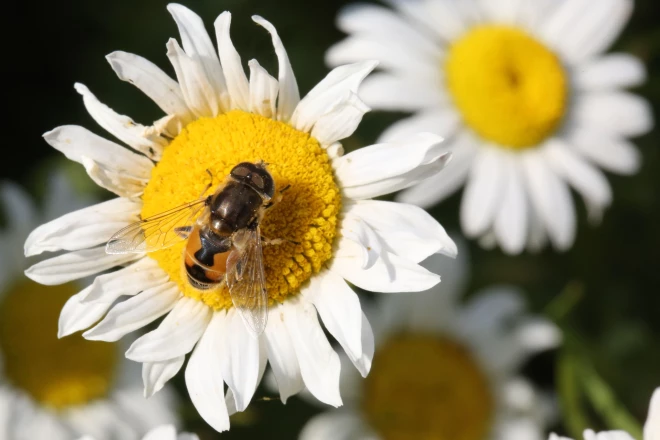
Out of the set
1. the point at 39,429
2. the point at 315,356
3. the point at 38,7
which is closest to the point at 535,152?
the point at 315,356

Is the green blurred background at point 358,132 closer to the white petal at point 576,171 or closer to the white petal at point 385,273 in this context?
the white petal at point 576,171

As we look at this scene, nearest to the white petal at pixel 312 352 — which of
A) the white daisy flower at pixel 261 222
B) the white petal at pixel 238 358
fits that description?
the white daisy flower at pixel 261 222

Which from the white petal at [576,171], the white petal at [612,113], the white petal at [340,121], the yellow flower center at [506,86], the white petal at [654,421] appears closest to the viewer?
the white petal at [340,121]

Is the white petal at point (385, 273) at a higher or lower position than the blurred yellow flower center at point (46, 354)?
higher

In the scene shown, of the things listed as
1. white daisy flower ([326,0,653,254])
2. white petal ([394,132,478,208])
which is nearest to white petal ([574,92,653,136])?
white daisy flower ([326,0,653,254])

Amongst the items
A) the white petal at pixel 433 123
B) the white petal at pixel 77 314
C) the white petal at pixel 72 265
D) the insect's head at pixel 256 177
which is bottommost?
the white petal at pixel 433 123

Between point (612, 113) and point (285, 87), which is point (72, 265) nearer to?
point (285, 87)

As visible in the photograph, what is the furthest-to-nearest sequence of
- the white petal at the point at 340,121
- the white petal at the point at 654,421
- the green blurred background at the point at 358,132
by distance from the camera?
the green blurred background at the point at 358,132 → the white petal at the point at 654,421 → the white petal at the point at 340,121

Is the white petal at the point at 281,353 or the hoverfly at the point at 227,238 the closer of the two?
the hoverfly at the point at 227,238
